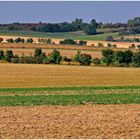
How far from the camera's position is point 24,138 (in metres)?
14.7

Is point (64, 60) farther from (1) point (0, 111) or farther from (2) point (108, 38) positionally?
(1) point (0, 111)

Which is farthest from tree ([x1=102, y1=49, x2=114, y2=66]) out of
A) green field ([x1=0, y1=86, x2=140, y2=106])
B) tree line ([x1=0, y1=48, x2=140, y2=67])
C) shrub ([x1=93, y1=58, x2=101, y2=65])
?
green field ([x1=0, y1=86, x2=140, y2=106])

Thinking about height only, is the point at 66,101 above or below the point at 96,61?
above

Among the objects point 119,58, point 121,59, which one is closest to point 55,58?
point 119,58

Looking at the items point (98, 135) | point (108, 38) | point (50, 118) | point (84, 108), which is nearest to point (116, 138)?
point (98, 135)

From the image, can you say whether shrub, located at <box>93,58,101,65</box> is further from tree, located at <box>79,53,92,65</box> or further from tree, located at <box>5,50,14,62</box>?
tree, located at <box>5,50,14,62</box>

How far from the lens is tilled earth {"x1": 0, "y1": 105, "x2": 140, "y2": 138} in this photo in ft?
50.6

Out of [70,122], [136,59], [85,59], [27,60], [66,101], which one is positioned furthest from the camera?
[27,60]

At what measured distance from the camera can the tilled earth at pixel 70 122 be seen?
15.4 meters

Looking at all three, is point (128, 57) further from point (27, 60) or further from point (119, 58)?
point (27, 60)

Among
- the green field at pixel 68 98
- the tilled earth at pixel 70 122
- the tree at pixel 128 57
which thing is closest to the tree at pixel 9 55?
the tree at pixel 128 57

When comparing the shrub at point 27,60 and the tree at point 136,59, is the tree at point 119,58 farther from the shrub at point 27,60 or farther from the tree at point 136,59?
the shrub at point 27,60

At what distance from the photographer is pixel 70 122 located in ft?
58.1

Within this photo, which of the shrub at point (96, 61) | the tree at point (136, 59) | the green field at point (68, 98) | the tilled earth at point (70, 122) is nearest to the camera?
the tilled earth at point (70, 122)
